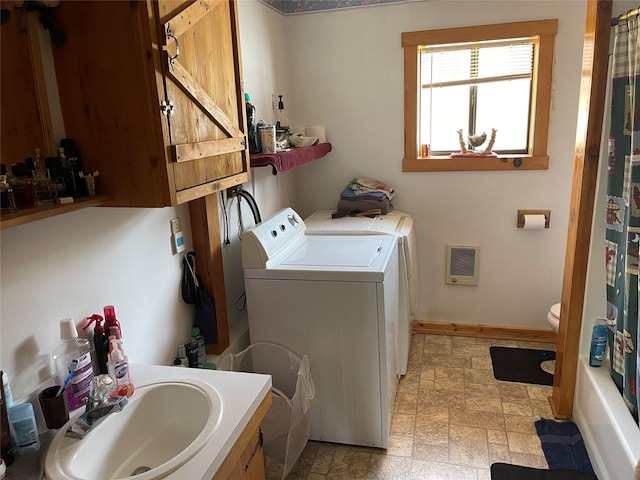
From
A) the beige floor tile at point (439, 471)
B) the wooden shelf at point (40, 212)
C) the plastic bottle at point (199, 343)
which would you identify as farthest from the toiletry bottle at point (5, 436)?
the beige floor tile at point (439, 471)

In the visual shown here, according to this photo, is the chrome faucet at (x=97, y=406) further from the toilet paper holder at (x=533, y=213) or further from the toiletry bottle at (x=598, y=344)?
the toilet paper holder at (x=533, y=213)

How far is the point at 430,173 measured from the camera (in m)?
3.19

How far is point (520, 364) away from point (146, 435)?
2400mm

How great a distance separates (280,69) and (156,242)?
1776 mm

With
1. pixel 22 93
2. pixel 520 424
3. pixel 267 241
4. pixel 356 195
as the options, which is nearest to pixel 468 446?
pixel 520 424

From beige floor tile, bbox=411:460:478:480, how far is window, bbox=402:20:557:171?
6.06ft

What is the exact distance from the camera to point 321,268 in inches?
82.7

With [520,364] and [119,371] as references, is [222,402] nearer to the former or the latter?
[119,371]

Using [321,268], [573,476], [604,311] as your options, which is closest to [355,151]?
[321,268]

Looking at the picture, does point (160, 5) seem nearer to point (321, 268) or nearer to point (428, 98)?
point (321, 268)

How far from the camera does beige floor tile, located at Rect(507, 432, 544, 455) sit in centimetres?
221

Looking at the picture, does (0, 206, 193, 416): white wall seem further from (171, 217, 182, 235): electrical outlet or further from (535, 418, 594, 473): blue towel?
(535, 418, 594, 473): blue towel

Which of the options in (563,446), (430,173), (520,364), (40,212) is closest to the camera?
(40,212)

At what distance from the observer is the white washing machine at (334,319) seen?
2.06m
